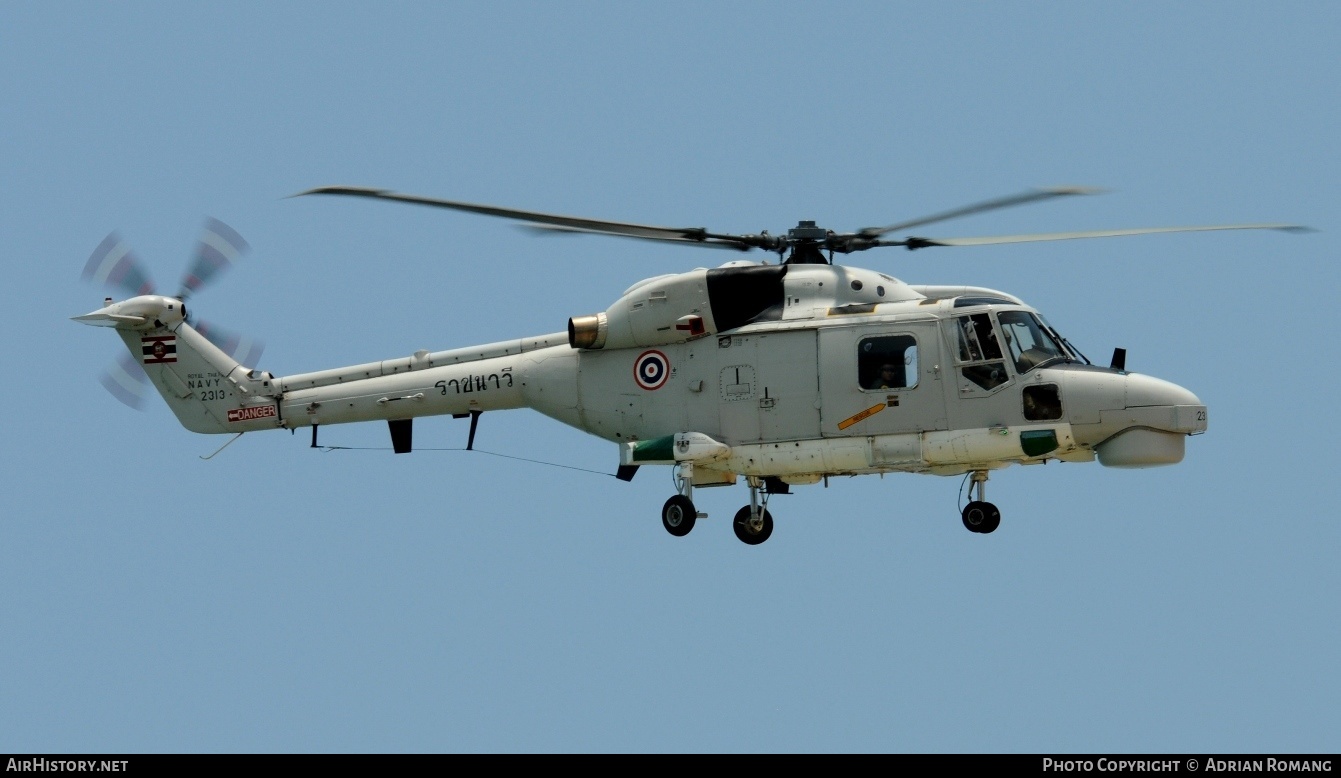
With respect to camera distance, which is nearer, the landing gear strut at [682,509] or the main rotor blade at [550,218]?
the main rotor blade at [550,218]

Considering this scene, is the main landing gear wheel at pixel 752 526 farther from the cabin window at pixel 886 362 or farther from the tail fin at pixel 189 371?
the tail fin at pixel 189 371

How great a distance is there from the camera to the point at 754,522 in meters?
24.8

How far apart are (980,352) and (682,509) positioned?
417 cm

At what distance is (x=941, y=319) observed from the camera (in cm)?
2338

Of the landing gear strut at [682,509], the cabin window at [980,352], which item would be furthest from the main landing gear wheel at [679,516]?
the cabin window at [980,352]

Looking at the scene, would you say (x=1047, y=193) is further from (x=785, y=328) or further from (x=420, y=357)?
(x=420, y=357)

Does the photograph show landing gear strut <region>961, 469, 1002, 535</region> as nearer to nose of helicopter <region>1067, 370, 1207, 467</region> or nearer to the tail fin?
nose of helicopter <region>1067, 370, 1207, 467</region>

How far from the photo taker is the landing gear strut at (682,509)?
24.3 meters

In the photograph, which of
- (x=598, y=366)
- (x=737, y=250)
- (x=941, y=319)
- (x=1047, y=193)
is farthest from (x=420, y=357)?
(x=1047, y=193)

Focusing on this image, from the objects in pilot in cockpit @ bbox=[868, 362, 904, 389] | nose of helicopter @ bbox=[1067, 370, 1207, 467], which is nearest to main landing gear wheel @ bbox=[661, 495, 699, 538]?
pilot in cockpit @ bbox=[868, 362, 904, 389]

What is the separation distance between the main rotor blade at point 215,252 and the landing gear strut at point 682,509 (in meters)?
7.16
